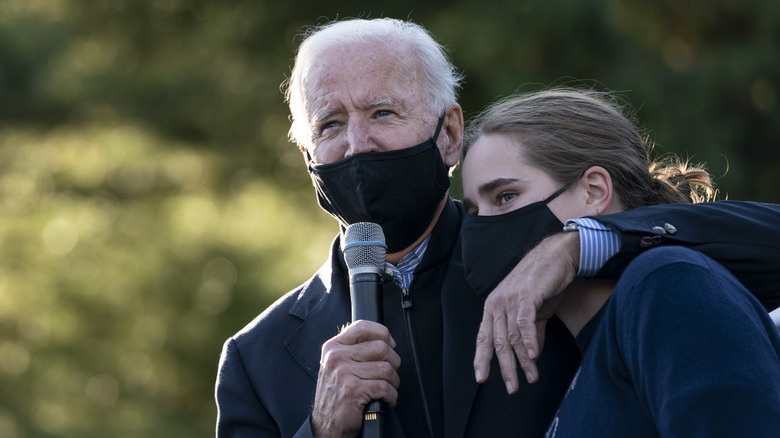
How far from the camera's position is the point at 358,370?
A: 8.52 feet

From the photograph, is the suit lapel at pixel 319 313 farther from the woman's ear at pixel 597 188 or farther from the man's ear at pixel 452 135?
the woman's ear at pixel 597 188

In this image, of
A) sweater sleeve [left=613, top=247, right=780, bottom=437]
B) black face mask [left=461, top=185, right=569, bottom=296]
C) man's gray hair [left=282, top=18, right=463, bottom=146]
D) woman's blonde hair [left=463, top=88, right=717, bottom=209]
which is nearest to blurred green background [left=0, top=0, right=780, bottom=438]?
man's gray hair [left=282, top=18, right=463, bottom=146]

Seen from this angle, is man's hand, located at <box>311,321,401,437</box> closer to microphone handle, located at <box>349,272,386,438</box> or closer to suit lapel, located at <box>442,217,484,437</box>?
microphone handle, located at <box>349,272,386,438</box>

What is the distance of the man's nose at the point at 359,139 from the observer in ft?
10.5

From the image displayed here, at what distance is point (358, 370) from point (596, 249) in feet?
2.19

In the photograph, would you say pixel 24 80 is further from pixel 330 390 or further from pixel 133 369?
pixel 330 390

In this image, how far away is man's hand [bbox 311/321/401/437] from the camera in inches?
102

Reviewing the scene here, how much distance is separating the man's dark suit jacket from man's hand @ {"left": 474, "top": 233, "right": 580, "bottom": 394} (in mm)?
110

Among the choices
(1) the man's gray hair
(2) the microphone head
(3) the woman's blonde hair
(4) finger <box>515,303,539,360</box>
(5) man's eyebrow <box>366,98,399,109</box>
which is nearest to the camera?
(4) finger <box>515,303,539,360</box>

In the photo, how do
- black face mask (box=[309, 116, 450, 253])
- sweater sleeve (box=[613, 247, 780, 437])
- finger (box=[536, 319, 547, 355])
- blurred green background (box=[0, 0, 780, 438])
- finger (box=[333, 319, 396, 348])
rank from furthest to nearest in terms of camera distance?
blurred green background (box=[0, 0, 780, 438]) → black face mask (box=[309, 116, 450, 253]) → finger (box=[333, 319, 396, 348]) → finger (box=[536, 319, 547, 355]) → sweater sleeve (box=[613, 247, 780, 437])

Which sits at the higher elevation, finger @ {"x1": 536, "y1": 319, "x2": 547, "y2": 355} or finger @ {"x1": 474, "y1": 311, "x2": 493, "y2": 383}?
finger @ {"x1": 474, "y1": 311, "x2": 493, "y2": 383}

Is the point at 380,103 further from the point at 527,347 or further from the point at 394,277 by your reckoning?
the point at 527,347

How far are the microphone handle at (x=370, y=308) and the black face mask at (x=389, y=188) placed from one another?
477 millimetres

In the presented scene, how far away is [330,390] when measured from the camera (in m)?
2.71
